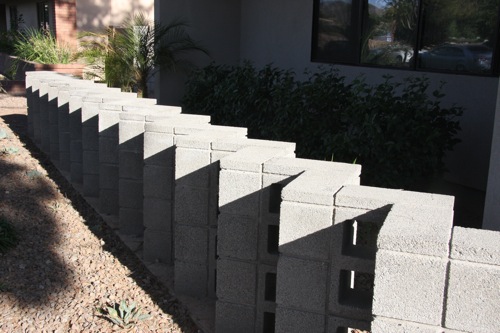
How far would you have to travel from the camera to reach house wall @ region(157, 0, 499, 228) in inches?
284

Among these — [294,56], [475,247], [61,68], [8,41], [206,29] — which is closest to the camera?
[475,247]

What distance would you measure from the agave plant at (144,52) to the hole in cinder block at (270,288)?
7.83 m

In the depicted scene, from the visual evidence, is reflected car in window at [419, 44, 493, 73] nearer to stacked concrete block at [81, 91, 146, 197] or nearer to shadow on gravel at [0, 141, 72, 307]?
stacked concrete block at [81, 91, 146, 197]

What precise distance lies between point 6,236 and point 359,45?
225 inches

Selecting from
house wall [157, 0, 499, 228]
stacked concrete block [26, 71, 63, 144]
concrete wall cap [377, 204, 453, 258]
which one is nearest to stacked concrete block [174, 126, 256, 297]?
concrete wall cap [377, 204, 453, 258]

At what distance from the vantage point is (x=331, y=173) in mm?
3807

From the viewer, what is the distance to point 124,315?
434cm

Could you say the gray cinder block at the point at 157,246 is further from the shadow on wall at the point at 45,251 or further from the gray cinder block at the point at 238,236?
the gray cinder block at the point at 238,236

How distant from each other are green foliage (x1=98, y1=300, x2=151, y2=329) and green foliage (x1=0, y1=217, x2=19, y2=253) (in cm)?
139

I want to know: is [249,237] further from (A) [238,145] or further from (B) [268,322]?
(A) [238,145]

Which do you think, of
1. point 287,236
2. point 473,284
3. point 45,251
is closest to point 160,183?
point 45,251

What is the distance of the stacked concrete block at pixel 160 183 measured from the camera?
5.07m

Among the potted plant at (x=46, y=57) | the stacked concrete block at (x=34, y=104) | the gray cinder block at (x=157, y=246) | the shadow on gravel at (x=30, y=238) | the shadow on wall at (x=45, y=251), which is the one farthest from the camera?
the potted plant at (x=46, y=57)

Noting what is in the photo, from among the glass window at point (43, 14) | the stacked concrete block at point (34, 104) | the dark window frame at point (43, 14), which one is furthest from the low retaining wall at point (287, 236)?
the glass window at point (43, 14)
